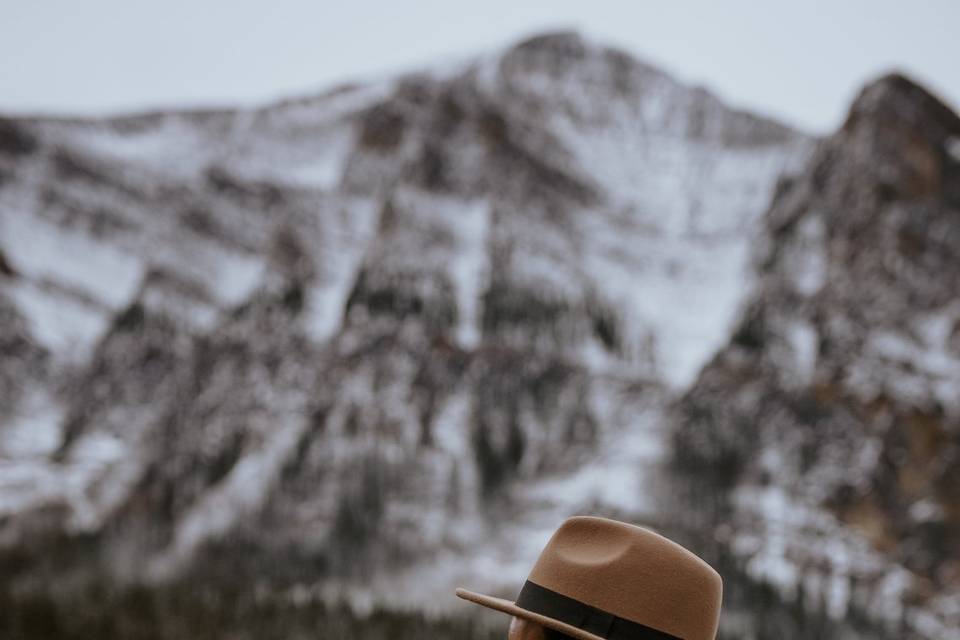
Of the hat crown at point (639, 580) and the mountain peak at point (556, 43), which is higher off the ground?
the mountain peak at point (556, 43)

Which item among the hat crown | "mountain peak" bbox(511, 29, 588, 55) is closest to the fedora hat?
the hat crown

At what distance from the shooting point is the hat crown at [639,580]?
0.92 m

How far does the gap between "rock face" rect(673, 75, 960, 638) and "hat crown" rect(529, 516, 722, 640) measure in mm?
8382

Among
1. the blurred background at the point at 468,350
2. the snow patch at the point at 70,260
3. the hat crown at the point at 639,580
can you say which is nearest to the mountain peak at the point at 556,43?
the blurred background at the point at 468,350

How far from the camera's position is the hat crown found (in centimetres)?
92

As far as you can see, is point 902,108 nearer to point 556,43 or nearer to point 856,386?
point 856,386

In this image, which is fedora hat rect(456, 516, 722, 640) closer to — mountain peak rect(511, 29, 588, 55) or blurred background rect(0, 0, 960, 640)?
blurred background rect(0, 0, 960, 640)

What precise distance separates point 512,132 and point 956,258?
5.24 metres

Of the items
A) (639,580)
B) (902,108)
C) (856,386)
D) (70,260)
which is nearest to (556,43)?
(902,108)

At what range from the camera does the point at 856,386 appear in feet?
31.9

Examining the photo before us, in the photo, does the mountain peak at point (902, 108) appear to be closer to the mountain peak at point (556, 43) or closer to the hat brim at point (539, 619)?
the mountain peak at point (556, 43)

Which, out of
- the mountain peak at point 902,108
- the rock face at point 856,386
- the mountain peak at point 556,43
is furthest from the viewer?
the mountain peak at point 556,43

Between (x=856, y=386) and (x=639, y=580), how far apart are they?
373 inches

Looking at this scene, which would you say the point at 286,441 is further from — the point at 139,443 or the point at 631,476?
the point at 631,476
